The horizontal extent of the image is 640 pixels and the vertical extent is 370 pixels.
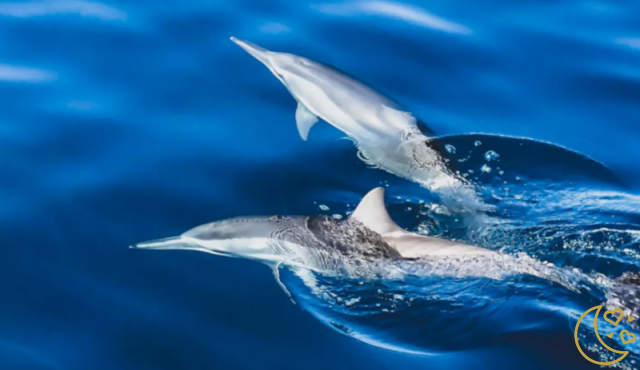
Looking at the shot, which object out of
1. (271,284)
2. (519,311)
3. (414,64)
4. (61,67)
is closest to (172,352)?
(271,284)

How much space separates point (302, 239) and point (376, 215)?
2.10 feet

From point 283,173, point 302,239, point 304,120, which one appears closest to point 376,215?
point 302,239

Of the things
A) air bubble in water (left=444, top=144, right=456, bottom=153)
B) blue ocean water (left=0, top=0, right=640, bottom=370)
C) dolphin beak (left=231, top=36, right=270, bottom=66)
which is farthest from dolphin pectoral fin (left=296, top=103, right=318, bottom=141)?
air bubble in water (left=444, top=144, right=456, bottom=153)

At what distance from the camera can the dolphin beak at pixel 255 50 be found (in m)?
8.60

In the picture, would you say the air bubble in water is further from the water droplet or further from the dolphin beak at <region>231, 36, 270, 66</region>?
the dolphin beak at <region>231, 36, 270, 66</region>

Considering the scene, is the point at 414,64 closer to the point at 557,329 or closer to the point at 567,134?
the point at 567,134

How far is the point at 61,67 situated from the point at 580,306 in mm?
6352

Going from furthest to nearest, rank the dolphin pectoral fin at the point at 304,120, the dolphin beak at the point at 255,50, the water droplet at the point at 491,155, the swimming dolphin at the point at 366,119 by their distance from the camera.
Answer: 1. the dolphin beak at the point at 255,50
2. the dolphin pectoral fin at the point at 304,120
3. the water droplet at the point at 491,155
4. the swimming dolphin at the point at 366,119

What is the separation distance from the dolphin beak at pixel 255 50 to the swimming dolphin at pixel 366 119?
0.27m

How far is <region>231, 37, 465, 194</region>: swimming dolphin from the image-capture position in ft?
23.3

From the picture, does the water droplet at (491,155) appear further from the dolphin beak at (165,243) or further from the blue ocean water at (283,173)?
the dolphin beak at (165,243)

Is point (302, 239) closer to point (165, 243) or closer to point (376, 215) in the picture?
point (376, 215)

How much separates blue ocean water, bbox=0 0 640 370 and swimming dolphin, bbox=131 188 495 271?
15 cm

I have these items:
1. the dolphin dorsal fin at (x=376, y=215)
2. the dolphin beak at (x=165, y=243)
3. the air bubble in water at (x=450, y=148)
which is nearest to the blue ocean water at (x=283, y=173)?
the dolphin beak at (x=165, y=243)
